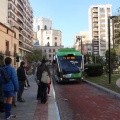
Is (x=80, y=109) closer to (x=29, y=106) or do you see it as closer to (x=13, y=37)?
(x=29, y=106)

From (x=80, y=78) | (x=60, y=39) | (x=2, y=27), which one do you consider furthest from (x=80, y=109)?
(x=60, y=39)

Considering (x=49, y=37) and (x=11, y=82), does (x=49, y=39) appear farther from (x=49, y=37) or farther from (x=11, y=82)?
(x=11, y=82)

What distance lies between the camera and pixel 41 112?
363 inches

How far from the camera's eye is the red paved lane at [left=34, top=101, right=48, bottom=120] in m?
8.38

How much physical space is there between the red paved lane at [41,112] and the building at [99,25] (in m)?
135

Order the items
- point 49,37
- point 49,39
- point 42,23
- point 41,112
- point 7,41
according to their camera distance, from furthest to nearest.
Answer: point 42,23, point 49,39, point 49,37, point 7,41, point 41,112

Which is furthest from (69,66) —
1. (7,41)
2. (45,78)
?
(7,41)

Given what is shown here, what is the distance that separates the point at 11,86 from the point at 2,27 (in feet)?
165

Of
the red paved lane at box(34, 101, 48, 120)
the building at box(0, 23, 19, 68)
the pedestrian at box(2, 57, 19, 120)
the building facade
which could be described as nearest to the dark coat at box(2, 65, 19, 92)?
the pedestrian at box(2, 57, 19, 120)

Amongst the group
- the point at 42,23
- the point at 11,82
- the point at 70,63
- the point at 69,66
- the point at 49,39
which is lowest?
the point at 11,82

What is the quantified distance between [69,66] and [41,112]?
49.4 ft

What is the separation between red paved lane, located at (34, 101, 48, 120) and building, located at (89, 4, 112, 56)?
442 ft

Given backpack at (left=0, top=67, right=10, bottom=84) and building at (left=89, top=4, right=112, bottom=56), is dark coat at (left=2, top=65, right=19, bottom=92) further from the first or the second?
building at (left=89, top=4, right=112, bottom=56)

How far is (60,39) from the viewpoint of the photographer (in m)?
172
